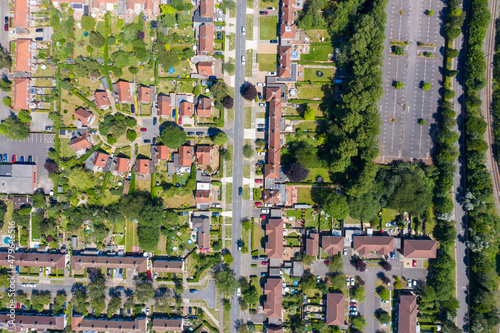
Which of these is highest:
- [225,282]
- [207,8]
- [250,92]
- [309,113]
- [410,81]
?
[207,8]

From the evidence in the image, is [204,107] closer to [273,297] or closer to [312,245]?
[312,245]

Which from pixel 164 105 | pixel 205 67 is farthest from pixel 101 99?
pixel 205 67

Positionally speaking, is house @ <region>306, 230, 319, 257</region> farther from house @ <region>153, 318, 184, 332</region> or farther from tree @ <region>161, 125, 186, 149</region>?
tree @ <region>161, 125, 186, 149</region>

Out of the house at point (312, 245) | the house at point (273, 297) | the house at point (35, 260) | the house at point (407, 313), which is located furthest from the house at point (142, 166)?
the house at point (407, 313)

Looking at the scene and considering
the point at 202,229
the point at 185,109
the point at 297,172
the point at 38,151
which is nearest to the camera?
the point at 297,172

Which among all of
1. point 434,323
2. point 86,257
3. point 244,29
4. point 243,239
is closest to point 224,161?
point 243,239

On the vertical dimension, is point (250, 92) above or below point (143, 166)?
above

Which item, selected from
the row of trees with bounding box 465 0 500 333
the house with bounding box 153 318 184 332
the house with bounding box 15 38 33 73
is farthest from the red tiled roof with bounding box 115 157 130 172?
the row of trees with bounding box 465 0 500 333

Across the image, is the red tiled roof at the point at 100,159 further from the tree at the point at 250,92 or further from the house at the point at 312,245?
the house at the point at 312,245
